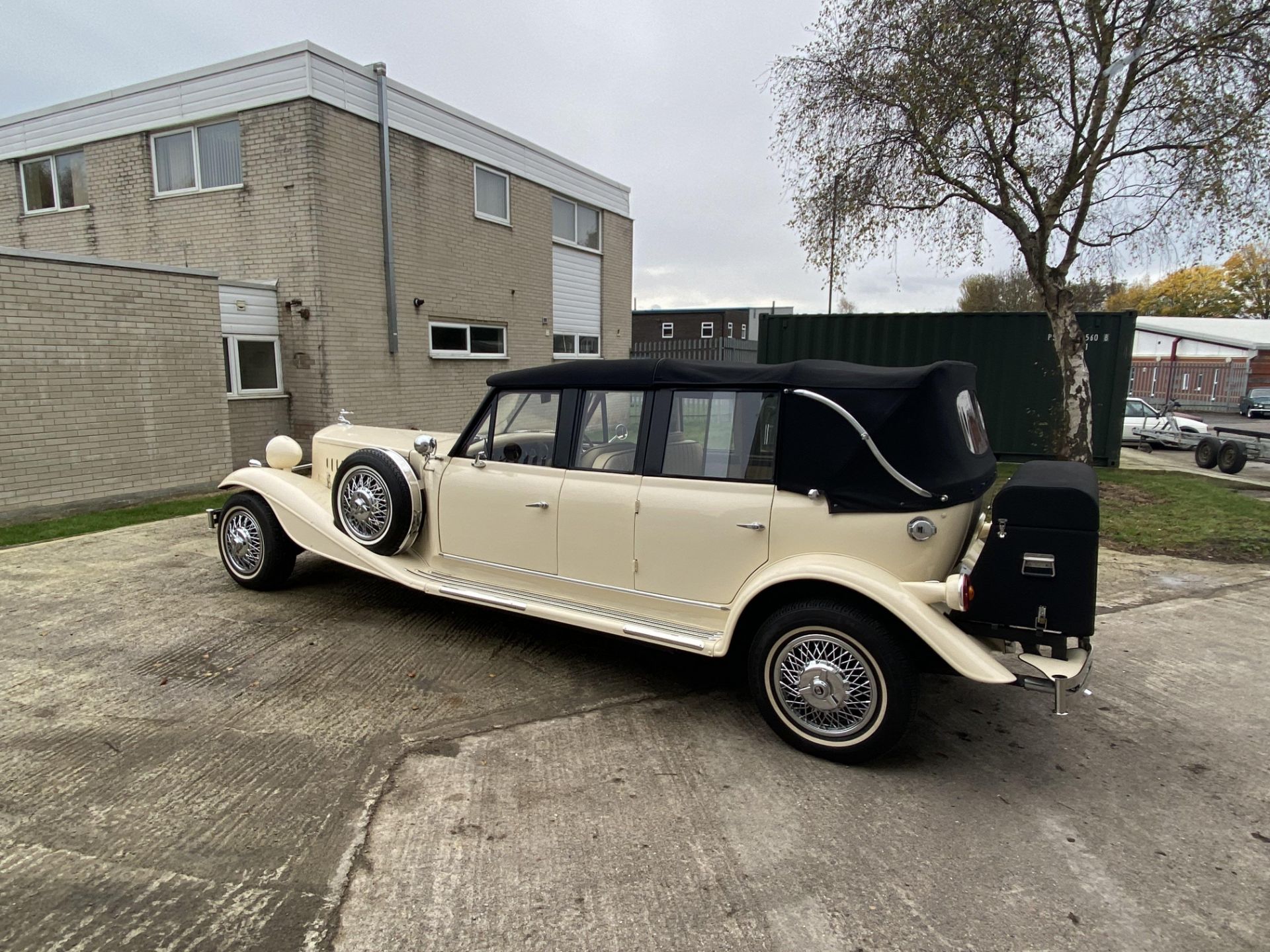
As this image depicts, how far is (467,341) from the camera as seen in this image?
558 inches

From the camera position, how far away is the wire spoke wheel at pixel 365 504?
4.68 m

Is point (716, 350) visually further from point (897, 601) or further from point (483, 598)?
point (897, 601)

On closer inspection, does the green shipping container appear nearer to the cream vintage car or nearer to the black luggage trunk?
the cream vintage car

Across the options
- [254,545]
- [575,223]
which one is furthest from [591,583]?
[575,223]

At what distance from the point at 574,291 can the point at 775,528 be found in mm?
14826

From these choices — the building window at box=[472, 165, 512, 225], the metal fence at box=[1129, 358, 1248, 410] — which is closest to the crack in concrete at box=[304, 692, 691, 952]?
the building window at box=[472, 165, 512, 225]

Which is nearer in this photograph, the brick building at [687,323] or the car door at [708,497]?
the car door at [708,497]

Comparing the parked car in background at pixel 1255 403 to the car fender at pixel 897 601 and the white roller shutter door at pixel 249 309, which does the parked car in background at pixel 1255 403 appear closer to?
Result: the car fender at pixel 897 601

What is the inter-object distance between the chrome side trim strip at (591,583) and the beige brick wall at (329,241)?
7.80 m

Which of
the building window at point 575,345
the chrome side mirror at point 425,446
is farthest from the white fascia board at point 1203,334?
the chrome side mirror at point 425,446

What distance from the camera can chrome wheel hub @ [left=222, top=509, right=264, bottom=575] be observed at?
545 centimetres

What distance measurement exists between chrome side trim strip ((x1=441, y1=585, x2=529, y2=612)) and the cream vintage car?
11 millimetres

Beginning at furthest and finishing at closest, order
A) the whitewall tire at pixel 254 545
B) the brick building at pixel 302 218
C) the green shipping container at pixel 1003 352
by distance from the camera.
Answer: the green shipping container at pixel 1003 352 → the brick building at pixel 302 218 → the whitewall tire at pixel 254 545

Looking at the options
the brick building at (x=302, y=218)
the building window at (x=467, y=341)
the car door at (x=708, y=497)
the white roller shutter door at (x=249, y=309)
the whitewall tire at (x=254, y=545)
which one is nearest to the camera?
the car door at (x=708, y=497)
